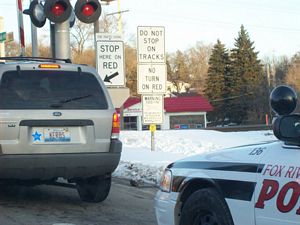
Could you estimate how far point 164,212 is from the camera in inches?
204

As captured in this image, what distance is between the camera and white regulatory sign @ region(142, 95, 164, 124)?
14719 mm

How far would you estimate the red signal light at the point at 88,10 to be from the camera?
1163cm

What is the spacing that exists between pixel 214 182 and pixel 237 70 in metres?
68.2

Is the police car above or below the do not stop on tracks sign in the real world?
below

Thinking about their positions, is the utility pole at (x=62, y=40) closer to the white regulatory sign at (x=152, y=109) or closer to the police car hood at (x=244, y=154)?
the white regulatory sign at (x=152, y=109)

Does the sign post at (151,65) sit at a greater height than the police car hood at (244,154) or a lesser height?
greater

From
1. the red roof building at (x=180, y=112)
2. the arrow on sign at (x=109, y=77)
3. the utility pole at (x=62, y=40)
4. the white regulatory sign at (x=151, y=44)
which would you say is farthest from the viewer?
the red roof building at (x=180, y=112)

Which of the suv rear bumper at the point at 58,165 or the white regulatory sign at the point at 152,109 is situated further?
the white regulatory sign at the point at 152,109

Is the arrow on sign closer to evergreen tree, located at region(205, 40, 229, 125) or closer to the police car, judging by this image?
the police car

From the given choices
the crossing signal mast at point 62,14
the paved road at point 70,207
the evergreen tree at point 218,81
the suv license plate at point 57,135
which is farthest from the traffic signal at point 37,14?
the evergreen tree at point 218,81

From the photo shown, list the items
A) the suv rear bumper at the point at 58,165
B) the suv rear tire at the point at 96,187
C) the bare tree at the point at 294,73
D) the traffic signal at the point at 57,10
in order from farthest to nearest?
the bare tree at the point at 294,73, the traffic signal at the point at 57,10, the suv rear tire at the point at 96,187, the suv rear bumper at the point at 58,165

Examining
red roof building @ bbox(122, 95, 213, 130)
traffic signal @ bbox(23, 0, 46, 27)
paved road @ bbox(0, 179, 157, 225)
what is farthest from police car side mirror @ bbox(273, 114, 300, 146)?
red roof building @ bbox(122, 95, 213, 130)

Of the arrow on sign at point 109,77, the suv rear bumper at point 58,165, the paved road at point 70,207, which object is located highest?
the arrow on sign at point 109,77

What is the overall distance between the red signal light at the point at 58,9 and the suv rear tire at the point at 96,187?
14.1 ft
